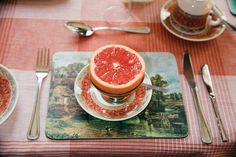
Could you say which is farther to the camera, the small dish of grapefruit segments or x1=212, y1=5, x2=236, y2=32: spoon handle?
x1=212, y1=5, x2=236, y2=32: spoon handle

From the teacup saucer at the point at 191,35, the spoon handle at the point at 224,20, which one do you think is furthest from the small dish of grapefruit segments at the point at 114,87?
the spoon handle at the point at 224,20

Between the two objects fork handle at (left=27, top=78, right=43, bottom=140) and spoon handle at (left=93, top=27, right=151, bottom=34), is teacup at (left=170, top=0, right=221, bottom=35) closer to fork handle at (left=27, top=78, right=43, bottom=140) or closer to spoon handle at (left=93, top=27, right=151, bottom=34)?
spoon handle at (left=93, top=27, right=151, bottom=34)

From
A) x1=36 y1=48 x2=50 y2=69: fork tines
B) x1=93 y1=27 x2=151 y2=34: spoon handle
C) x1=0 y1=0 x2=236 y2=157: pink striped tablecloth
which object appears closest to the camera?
x1=0 y1=0 x2=236 y2=157: pink striped tablecloth

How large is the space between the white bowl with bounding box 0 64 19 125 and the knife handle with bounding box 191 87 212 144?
37 centimetres

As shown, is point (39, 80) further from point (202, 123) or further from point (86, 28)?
point (202, 123)

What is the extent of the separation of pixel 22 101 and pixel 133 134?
240 mm

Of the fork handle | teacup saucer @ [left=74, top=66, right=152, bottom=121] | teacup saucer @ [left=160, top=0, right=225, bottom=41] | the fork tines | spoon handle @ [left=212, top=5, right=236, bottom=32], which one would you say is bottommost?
the fork handle

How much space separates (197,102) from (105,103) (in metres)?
0.19

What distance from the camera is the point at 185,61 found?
0.79 m

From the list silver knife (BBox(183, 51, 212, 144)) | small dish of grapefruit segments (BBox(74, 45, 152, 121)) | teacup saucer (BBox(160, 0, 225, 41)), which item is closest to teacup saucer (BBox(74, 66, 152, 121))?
small dish of grapefruit segments (BBox(74, 45, 152, 121))

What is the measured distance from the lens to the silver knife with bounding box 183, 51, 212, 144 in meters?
0.65

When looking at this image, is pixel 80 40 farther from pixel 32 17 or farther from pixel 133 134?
pixel 133 134

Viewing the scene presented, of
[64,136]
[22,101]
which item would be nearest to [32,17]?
[22,101]

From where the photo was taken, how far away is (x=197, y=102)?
2.31 ft
